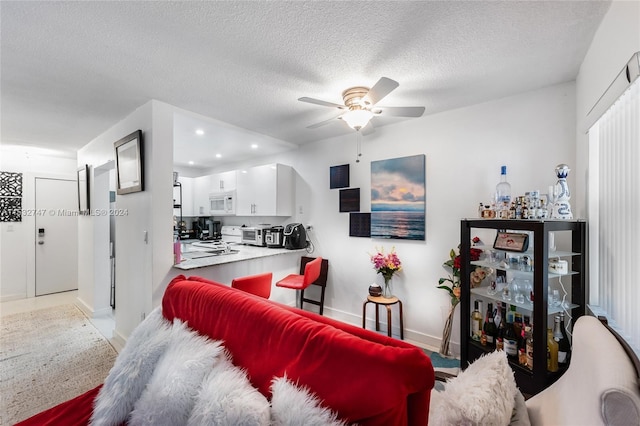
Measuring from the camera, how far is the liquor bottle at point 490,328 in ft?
6.72

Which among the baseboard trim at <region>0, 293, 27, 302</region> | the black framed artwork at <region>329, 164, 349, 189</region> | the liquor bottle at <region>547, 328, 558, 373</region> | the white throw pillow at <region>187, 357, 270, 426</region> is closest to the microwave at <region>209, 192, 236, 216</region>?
the black framed artwork at <region>329, 164, 349, 189</region>

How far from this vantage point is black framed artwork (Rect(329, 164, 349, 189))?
11.1 ft

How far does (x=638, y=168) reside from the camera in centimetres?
125

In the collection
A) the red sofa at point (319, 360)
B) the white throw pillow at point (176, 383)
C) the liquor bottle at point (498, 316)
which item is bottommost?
the liquor bottle at point (498, 316)

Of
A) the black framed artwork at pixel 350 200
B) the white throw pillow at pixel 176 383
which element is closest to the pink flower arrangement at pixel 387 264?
the black framed artwork at pixel 350 200

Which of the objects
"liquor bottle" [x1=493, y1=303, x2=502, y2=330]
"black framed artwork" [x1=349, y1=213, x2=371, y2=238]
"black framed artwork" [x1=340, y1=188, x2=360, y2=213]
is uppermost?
"black framed artwork" [x1=340, y1=188, x2=360, y2=213]

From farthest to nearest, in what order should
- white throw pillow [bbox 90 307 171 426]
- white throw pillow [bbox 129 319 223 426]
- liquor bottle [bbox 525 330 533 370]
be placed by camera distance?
liquor bottle [bbox 525 330 533 370], white throw pillow [bbox 90 307 171 426], white throw pillow [bbox 129 319 223 426]

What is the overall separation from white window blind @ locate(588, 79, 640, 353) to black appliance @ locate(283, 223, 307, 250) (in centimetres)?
277

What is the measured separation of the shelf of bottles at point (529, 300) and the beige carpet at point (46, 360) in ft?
10.4

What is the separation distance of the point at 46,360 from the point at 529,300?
4.18 meters

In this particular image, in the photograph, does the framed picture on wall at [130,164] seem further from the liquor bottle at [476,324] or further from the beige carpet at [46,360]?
the liquor bottle at [476,324]

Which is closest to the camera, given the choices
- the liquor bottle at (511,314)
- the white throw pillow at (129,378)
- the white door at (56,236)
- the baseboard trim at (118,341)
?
the white throw pillow at (129,378)

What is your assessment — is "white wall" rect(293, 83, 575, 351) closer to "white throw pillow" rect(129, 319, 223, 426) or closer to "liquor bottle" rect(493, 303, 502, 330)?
"liquor bottle" rect(493, 303, 502, 330)

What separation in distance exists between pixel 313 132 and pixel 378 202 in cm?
121
